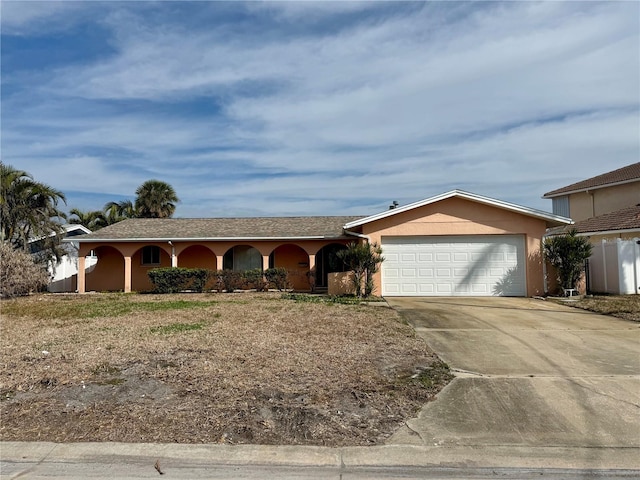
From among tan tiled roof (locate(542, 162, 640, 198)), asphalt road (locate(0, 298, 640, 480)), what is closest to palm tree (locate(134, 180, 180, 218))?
tan tiled roof (locate(542, 162, 640, 198))

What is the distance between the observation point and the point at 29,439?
455 centimetres

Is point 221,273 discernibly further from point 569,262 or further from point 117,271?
point 569,262

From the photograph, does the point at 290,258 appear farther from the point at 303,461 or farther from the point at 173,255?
the point at 303,461

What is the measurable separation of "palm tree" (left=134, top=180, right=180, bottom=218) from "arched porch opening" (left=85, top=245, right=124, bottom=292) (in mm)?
11258

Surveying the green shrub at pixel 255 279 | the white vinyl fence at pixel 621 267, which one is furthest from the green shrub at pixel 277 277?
the white vinyl fence at pixel 621 267

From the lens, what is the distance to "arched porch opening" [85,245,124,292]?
22859 millimetres

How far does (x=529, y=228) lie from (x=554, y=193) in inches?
564

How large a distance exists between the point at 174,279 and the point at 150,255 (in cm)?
382

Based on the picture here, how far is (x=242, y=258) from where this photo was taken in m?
22.8

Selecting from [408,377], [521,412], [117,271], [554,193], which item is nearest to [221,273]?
[117,271]

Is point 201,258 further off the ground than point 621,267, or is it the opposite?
point 201,258

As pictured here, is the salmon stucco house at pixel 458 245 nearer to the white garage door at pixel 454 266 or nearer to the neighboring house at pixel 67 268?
the white garage door at pixel 454 266

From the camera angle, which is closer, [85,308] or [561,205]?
[85,308]

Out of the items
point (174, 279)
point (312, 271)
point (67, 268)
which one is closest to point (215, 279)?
point (174, 279)
